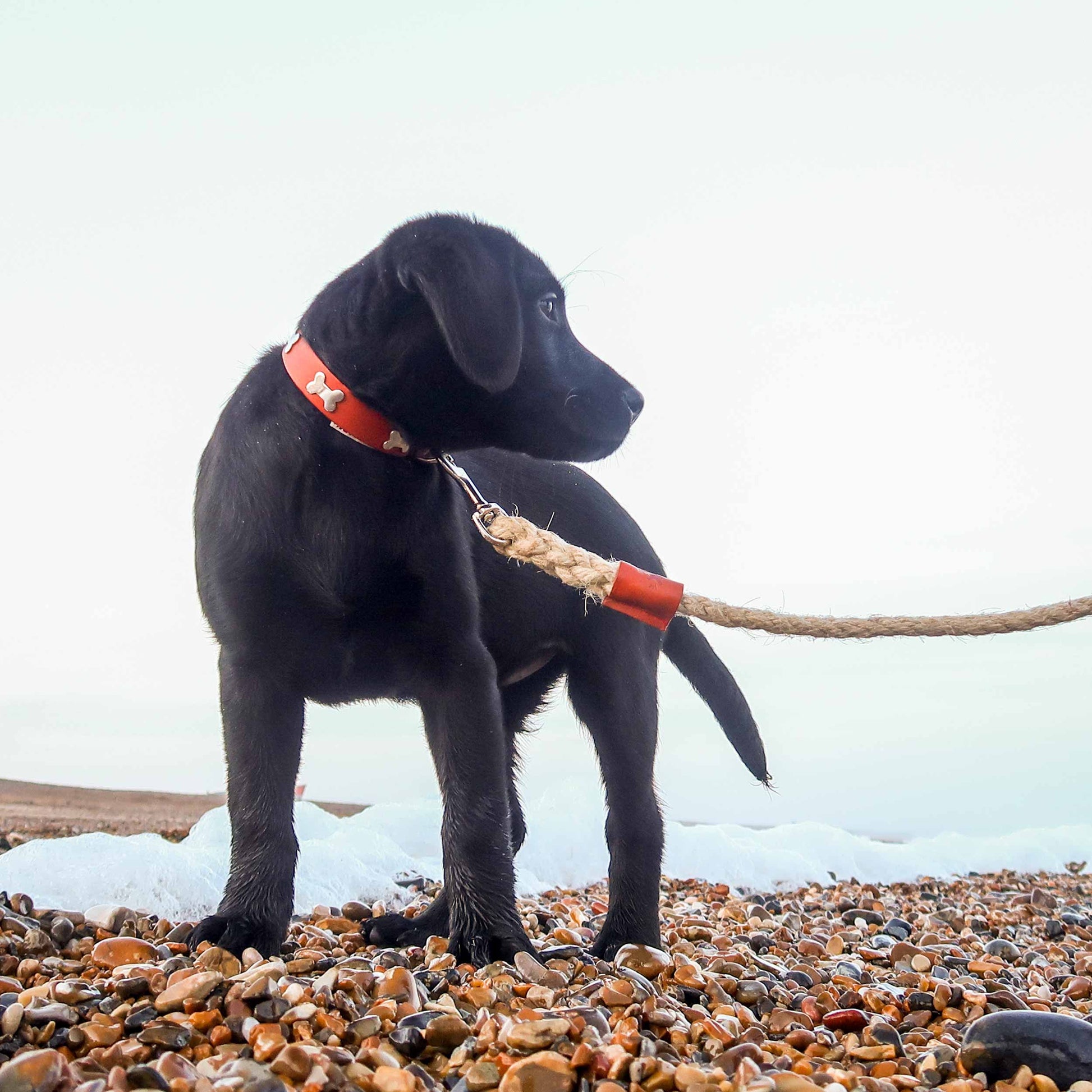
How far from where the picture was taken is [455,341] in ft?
9.97

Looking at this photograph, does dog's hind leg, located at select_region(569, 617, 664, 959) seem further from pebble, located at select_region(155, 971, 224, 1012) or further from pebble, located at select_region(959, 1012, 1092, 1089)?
pebble, located at select_region(155, 971, 224, 1012)

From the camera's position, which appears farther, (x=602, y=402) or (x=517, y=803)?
(x=517, y=803)

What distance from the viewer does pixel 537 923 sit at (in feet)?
13.9

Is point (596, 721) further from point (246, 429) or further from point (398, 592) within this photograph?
point (246, 429)

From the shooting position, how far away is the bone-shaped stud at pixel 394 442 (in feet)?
10.5

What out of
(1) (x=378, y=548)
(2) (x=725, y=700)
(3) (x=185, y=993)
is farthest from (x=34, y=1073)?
(2) (x=725, y=700)

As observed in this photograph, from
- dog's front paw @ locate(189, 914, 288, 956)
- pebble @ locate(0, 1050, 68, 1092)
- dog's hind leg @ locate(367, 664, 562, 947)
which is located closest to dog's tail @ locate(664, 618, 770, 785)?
dog's hind leg @ locate(367, 664, 562, 947)

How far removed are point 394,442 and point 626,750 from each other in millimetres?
1520

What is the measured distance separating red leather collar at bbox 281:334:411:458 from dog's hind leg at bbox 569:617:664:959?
122 cm

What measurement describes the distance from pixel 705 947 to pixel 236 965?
195 centimetres

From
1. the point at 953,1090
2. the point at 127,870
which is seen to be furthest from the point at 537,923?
the point at 953,1090

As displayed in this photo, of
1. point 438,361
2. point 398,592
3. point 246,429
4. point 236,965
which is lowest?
point 236,965

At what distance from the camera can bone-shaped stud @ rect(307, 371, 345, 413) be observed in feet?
10.3

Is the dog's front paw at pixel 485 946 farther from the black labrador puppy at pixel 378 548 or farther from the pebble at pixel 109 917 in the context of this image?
the pebble at pixel 109 917
